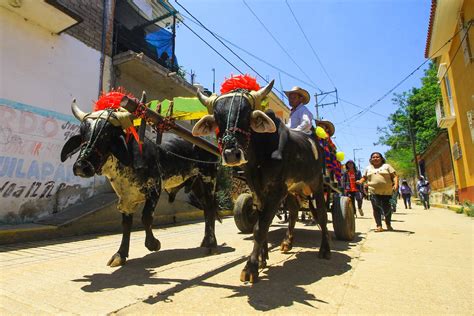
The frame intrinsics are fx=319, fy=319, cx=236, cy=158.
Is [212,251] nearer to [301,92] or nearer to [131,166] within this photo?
[131,166]

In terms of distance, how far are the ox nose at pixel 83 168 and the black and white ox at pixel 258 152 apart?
48.4 inches

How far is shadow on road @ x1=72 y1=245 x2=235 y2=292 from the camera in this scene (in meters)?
3.21

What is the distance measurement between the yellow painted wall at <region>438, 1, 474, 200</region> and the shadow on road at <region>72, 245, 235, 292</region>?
13401 millimetres

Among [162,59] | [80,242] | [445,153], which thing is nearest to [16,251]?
[80,242]

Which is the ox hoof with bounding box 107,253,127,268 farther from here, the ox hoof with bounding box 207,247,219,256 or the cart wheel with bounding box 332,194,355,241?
the cart wheel with bounding box 332,194,355,241

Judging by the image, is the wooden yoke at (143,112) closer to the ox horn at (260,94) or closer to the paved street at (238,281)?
the ox horn at (260,94)

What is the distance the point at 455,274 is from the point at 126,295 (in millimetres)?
3396

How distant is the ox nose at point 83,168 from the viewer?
3.43 metres

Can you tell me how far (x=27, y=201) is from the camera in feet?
24.5

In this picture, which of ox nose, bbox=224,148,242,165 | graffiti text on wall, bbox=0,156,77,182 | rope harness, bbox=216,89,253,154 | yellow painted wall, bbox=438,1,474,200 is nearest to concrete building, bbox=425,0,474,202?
yellow painted wall, bbox=438,1,474,200

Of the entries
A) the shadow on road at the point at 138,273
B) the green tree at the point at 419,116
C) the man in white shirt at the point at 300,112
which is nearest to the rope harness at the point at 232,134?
the shadow on road at the point at 138,273

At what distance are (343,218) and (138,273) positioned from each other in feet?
11.6

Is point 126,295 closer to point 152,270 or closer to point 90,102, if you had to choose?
point 152,270

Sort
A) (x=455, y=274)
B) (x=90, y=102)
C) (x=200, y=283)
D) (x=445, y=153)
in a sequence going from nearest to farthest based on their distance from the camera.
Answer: (x=200, y=283)
(x=455, y=274)
(x=90, y=102)
(x=445, y=153)
